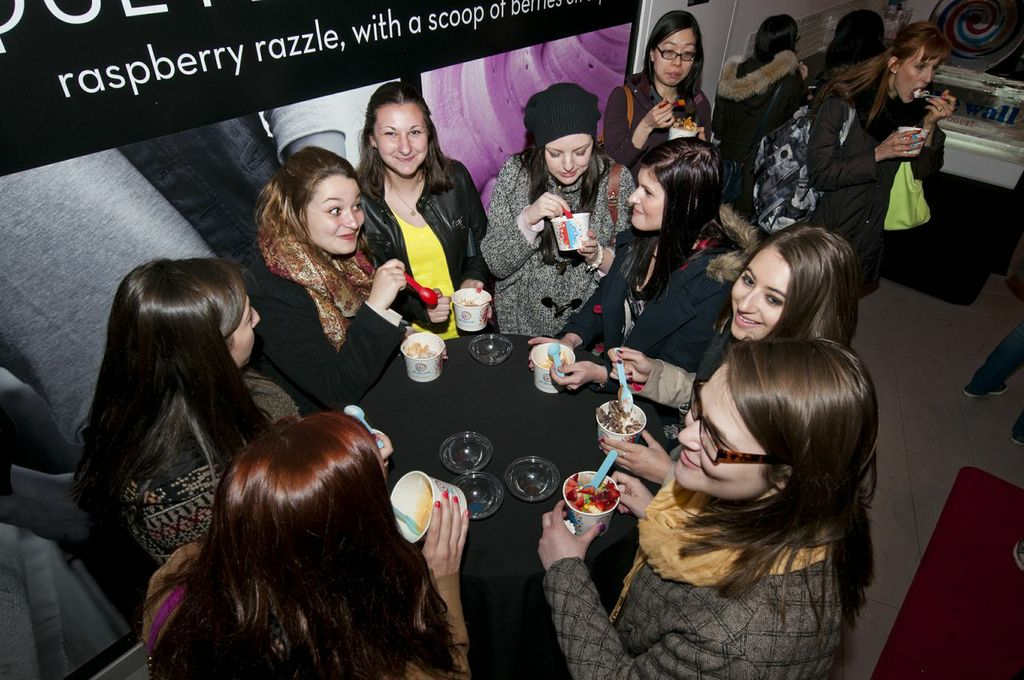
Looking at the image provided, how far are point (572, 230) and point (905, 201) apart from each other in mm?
2950

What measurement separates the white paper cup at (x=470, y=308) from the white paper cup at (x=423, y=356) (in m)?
0.29

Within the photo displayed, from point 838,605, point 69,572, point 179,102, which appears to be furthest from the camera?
point 69,572

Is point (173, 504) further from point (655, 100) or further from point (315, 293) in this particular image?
point (655, 100)

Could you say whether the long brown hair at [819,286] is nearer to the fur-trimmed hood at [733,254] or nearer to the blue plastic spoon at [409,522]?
the fur-trimmed hood at [733,254]

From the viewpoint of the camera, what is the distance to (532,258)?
2.94 m

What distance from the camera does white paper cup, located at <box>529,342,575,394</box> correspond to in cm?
222

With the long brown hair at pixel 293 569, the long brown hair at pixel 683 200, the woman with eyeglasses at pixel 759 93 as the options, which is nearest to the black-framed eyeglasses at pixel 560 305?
the long brown hair at pixel 683 200

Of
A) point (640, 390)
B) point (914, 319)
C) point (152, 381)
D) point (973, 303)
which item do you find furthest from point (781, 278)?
point (973, 303)

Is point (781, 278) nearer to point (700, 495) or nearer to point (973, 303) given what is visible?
point (700, 495)

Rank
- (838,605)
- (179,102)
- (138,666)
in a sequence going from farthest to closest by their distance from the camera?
(138,666) → (179,102) → (838,605)

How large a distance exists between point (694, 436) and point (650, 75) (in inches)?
128

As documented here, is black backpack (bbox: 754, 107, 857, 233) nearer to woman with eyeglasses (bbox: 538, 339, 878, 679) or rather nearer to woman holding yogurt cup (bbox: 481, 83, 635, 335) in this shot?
woman holding yogurt cup (bbox: 481, 83, 635, 335)

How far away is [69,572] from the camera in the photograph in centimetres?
223

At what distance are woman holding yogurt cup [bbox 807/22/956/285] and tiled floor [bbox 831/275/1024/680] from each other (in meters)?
1.38
